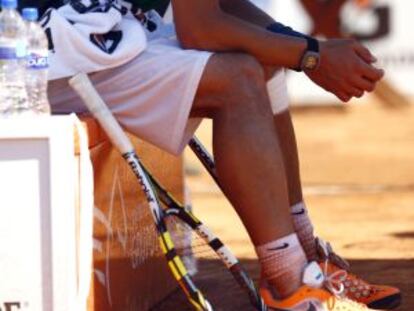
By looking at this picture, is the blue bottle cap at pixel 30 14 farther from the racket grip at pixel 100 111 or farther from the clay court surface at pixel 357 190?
the clay court surface at pixel 357 190

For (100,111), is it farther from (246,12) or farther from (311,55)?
(246,12)

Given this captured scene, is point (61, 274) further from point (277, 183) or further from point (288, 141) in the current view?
point (288, 141)

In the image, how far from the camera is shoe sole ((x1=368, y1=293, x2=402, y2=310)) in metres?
5.13

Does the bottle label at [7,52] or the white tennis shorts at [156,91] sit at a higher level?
the bottle label at [7,52]

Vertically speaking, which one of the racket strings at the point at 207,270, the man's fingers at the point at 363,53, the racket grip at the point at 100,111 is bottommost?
the racket strings at the point at 207,270

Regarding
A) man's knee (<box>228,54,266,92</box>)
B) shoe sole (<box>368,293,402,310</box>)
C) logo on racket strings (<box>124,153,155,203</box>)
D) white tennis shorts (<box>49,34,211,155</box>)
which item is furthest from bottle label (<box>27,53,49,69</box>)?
shoe sole (<box>368,293,402,310</box>)

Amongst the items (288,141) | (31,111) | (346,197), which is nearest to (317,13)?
(346,197)

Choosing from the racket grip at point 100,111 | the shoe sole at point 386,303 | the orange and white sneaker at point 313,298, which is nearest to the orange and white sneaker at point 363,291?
the shoe sole at point 386,303

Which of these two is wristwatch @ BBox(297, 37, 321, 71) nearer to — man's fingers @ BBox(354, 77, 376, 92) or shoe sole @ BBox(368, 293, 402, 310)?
man's fingers @ BBox(354, 77, 376, 92)

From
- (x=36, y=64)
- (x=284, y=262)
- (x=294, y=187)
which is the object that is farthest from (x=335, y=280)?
(x=36, y=64)

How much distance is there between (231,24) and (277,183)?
1.83 feet

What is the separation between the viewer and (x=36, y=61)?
4.55 metres

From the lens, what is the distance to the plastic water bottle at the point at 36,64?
14.9 ft

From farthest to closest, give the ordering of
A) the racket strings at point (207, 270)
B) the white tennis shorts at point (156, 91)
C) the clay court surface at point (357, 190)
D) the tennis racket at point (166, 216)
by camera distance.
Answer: the clay court surface at point (357, 190) → the racket strings at point (207, 270) → the white tennis shorts at point (156, 91) → the tennis racket at point (166, 216)
